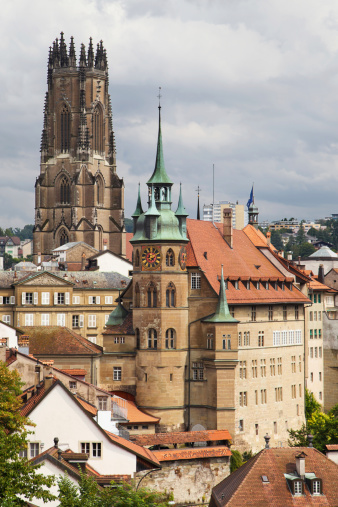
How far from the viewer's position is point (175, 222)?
114m

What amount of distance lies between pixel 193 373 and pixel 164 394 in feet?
11.6

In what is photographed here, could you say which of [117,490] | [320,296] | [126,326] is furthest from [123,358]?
[117,490]

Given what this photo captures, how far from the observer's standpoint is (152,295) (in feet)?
371

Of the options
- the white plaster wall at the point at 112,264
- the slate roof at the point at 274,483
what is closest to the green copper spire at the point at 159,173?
the slate roof at the point at 274,483

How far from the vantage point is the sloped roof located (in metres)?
106

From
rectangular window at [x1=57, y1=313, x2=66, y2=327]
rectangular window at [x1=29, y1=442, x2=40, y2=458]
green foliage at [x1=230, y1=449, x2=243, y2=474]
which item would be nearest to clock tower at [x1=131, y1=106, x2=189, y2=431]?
green foliage at [x1=230, y1=449, x2=243, y2=474]

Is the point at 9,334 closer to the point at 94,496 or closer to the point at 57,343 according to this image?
the point at 57,343

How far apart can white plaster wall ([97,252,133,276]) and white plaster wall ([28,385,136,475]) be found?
308 ft

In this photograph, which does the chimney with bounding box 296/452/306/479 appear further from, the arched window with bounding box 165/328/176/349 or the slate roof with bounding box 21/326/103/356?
the slate roof with bounding box 21/326/103/356

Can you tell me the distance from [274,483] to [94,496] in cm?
1962

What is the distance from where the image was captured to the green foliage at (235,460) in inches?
4010

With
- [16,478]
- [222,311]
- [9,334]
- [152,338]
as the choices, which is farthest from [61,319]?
[16,478]

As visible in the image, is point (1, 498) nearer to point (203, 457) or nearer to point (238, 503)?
point (238, 503)

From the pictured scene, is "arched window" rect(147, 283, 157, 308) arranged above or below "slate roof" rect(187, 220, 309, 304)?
below
